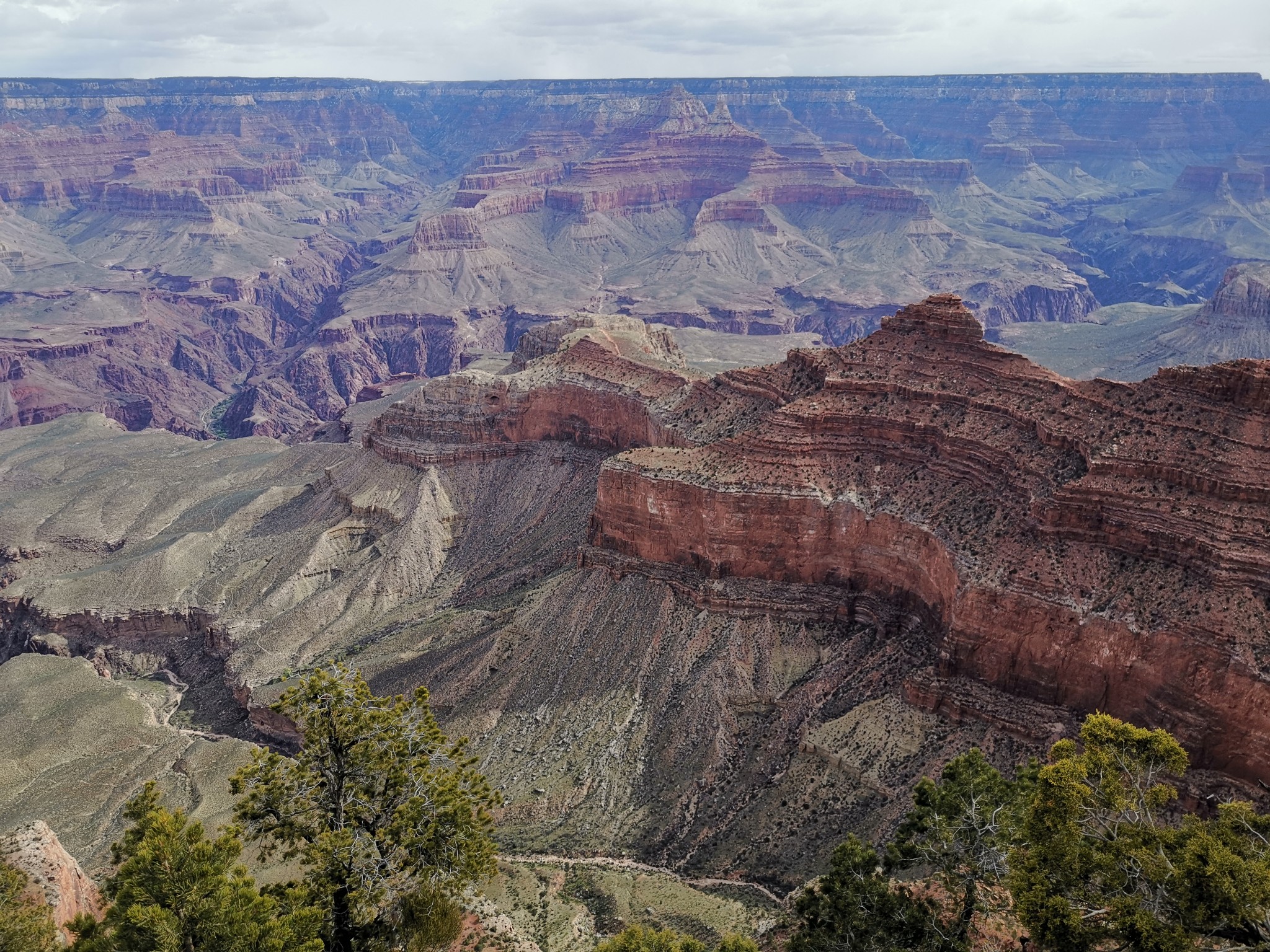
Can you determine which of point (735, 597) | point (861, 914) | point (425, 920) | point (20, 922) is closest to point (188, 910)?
point (20, 922)

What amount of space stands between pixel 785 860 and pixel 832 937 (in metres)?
15.8

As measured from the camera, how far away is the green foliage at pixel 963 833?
35844 mm

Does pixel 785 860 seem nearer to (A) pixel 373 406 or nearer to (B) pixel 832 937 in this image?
(B) pixel 832 937

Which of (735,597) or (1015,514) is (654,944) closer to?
(1015,514)

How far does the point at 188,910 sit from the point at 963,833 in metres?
26.4

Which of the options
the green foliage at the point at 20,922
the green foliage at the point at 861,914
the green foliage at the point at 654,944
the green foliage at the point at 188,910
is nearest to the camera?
the green foliage at the point at 188,910

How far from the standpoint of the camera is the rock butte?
48.7 meters

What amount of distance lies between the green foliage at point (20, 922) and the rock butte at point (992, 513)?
43.2 m

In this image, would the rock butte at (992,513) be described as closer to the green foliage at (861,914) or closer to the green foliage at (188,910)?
the green foliage at (861,914)

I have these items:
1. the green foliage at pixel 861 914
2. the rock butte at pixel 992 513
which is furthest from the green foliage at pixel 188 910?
the rock butte at pixel 992 513

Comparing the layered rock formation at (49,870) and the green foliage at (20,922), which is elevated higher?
the green foliage at (20,922)

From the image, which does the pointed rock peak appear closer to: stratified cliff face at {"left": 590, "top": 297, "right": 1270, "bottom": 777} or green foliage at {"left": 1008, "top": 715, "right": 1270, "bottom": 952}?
stratified cliff face at {"left": 590, "top": 297, "right": 1270, "bottom": 777}

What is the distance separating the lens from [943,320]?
2613 inches

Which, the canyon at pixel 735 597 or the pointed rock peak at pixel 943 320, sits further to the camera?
the pointed rock peak at pixel 943 320
